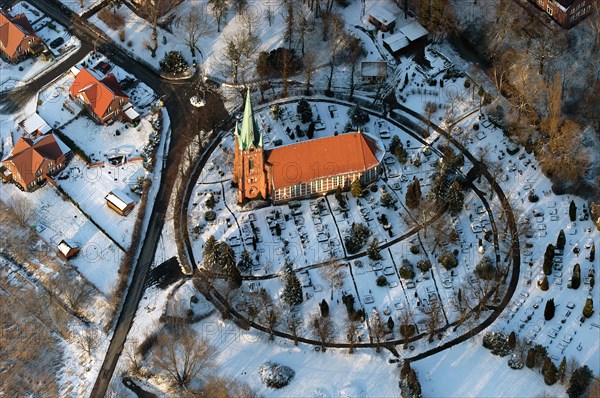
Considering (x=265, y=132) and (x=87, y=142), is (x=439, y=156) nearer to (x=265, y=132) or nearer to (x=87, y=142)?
(x=265, y=132)

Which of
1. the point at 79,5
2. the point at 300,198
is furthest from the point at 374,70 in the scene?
the point at 79,5

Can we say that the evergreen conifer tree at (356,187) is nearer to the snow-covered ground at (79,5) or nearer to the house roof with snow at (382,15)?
the house roof with snow at (382,15)

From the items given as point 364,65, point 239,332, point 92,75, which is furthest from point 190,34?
point 239,332

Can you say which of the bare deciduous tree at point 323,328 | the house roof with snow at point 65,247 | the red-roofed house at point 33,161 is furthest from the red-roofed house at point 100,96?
the bare deciduous tree at point 323,328

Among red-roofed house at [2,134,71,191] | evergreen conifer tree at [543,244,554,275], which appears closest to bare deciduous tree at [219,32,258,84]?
red-roofed house at [2,134,71,191]

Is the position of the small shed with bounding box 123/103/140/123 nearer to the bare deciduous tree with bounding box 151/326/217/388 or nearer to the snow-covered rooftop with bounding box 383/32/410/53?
the bare deciduous tree with bounding box 151/326/217/388

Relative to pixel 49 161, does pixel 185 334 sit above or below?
below
